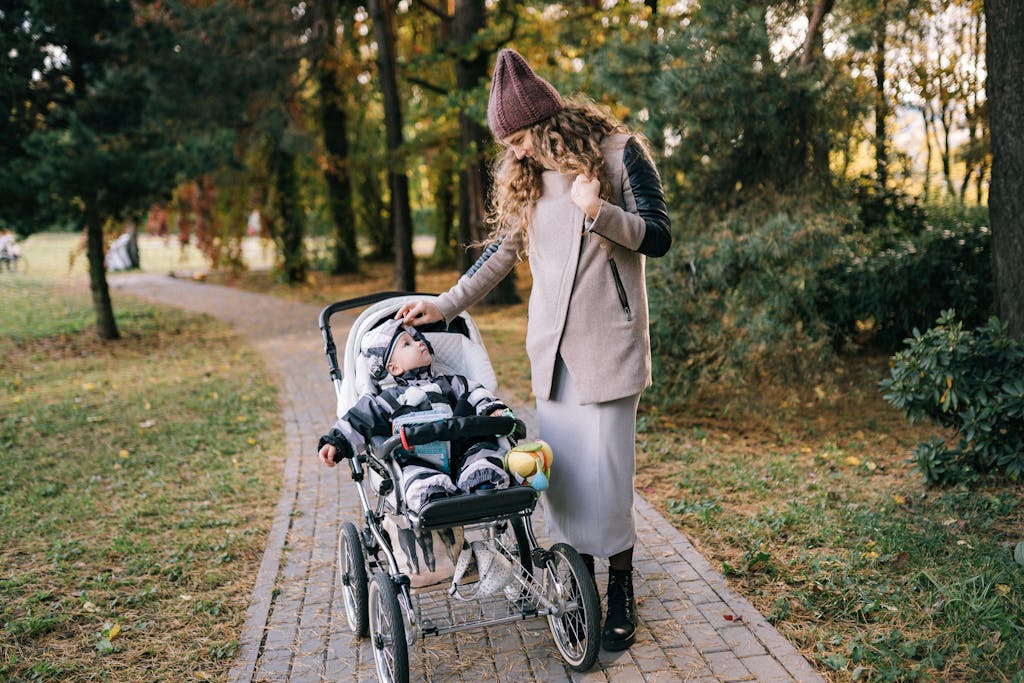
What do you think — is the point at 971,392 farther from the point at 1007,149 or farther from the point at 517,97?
the point at 517,97

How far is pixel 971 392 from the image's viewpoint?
4.66 m

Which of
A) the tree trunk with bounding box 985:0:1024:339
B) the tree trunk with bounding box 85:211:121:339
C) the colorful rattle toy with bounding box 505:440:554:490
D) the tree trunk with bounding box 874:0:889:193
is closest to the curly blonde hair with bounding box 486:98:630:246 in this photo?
the colorful rattle toy with bounding box 505:440:554:490

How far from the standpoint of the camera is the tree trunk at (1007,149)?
4664mm

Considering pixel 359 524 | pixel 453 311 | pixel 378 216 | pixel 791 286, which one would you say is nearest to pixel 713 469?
pixel 791 286

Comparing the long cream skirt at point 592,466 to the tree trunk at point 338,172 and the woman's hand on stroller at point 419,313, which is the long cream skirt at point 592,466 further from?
the tree trunk at point 338,172

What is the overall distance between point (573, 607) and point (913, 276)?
5.71m

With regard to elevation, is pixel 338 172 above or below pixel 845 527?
above

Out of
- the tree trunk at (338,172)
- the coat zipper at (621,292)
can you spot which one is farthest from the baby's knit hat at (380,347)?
the tree trunk at (338,172)

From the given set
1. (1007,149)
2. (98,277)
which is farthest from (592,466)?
(98,277)

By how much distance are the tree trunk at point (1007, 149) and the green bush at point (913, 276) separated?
82.6 inches

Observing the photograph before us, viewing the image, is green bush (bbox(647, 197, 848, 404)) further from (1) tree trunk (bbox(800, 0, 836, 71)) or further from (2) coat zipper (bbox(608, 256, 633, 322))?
(2) coat zipper (bbox(608, 256, 633, 322))

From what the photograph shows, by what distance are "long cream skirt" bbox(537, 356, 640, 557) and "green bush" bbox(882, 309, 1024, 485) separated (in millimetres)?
2353

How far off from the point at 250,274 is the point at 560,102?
21.2 metres

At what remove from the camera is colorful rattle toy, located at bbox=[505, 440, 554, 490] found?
117 inches
